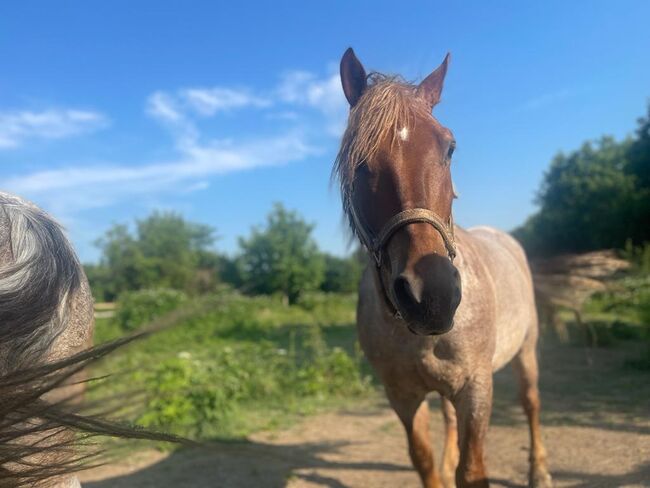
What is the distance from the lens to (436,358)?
7.88ft

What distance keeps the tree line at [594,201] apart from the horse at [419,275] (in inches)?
180

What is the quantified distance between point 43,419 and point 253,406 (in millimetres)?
6270

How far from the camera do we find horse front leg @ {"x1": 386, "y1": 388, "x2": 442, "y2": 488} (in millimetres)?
2791

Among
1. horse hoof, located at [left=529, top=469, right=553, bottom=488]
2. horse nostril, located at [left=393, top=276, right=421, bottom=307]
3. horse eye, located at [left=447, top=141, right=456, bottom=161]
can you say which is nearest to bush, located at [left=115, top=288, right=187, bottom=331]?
horse hoof, located at [left=529, top=469, right=553, bottom=488]

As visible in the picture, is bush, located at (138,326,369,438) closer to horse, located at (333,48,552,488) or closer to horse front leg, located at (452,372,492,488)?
horse, located at (333,48,552,488)

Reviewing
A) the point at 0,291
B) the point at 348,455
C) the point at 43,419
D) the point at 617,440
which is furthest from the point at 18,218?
the point at 617,440

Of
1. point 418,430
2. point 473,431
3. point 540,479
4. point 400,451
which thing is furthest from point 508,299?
point 400,451

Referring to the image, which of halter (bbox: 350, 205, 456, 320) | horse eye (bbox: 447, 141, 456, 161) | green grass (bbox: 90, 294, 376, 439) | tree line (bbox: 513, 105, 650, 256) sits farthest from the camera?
tree line (bbox: 513, 105, 650, 256)

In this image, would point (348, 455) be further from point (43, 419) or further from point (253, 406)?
point (43, 419)

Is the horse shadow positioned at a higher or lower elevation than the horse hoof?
lower

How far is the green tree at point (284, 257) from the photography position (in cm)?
3241

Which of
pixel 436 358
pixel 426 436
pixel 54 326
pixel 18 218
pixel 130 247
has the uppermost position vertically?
pixel 130 247

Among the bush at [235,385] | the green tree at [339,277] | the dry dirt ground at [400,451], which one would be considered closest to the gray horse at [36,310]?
the dry dirt ground at [400,451]

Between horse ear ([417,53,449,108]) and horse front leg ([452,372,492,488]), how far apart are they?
1.42 metres
